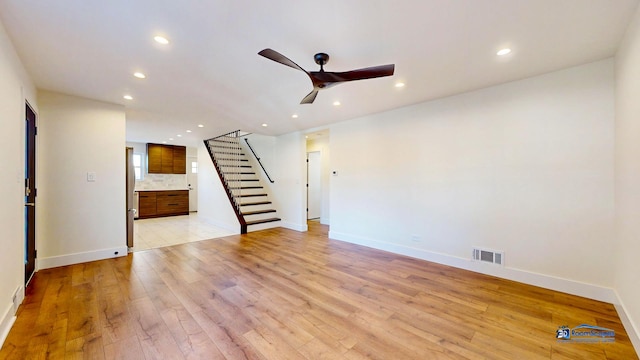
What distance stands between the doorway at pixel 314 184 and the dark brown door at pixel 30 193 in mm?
5623

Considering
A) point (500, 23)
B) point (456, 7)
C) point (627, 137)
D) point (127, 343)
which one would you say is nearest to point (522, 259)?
point (627, 137)

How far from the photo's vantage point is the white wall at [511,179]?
2.60m

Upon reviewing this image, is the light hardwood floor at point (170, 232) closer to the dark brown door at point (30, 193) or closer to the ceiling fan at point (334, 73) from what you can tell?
the dark brown door at point (30, 193)

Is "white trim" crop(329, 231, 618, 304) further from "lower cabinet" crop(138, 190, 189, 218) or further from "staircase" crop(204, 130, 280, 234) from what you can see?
"lower cabinet" crop(138, 190, 189, 218)

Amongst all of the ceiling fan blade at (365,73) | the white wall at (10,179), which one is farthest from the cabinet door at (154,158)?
the ceiling fan blade at (365,73)

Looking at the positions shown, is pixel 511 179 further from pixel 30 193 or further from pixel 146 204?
pixel 146 204

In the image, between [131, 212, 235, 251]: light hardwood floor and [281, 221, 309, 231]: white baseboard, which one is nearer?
[131, 212, 235, 251]: light hardwood floor

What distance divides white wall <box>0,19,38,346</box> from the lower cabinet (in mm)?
5987

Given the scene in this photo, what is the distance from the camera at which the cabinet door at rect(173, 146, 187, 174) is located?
868cm

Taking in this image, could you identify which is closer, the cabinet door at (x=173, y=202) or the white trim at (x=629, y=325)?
the white trim at (x=629, y=325)

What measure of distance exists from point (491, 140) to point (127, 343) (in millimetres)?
4356

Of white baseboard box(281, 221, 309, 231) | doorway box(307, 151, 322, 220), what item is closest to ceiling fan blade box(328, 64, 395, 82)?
white baseboard box(281, 221, 309, 231)

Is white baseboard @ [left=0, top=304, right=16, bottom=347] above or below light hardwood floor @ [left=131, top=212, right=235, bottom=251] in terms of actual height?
above

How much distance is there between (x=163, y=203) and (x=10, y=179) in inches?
266
